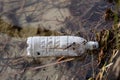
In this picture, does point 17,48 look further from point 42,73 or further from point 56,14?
point 56,14

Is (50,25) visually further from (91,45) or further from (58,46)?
(91,45)

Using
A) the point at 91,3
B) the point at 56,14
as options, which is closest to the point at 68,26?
the point at 56,14

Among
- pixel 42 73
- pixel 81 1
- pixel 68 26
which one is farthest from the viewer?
pixel 81 1

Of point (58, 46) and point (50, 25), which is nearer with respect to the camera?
point (58, 46)

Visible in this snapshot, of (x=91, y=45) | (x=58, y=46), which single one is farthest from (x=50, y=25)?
(x=91, y=45)
